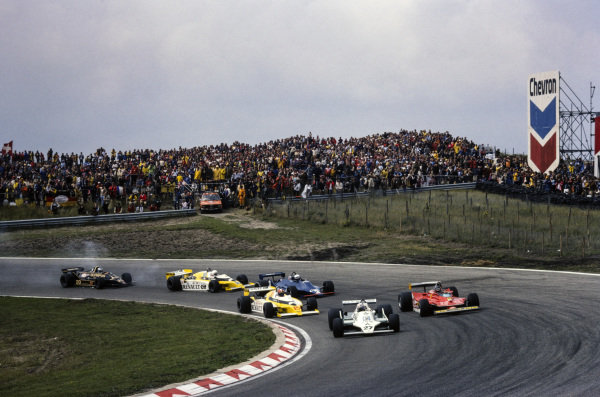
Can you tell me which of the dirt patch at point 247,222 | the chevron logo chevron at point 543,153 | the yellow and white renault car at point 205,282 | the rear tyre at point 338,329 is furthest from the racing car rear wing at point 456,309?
the dirt patch at point 247,222

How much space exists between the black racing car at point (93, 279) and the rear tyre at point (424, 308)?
1497cm

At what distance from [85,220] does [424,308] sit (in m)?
30.8

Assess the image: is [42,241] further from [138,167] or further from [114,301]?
[114,301]

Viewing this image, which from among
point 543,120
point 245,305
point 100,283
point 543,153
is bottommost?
point 245,305

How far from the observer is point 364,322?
17.2 meters

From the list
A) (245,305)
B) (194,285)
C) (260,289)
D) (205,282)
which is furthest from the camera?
(194,285)

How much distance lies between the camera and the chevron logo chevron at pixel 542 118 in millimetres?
30062

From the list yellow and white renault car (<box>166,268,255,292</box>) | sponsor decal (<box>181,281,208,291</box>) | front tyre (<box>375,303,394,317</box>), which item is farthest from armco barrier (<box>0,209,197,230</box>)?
front tyre (<box>375,303,394,317</box>)

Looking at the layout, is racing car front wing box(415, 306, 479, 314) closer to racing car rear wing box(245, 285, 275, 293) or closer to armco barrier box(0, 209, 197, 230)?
racing car rear wing box(245, 285, 275, 293)

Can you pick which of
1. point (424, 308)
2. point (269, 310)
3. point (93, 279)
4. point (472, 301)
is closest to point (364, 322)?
point (424, 308)

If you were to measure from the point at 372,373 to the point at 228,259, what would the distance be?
24222 mm

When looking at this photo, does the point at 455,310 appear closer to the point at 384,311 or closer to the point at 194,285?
the point at 384,311

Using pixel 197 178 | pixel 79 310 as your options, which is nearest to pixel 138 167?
pixel 197 178

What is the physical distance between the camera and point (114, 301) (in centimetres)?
2588
